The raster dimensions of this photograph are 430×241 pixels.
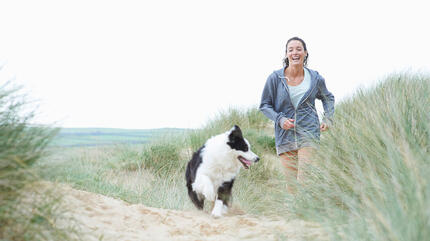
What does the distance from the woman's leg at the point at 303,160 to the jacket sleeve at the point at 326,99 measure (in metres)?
0.48

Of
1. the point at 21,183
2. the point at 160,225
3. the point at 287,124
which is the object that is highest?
the point at 287,124

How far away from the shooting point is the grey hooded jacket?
522cm

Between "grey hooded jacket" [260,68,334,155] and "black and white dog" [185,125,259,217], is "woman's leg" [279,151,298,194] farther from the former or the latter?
"black and white dog" [185,125,259,217]

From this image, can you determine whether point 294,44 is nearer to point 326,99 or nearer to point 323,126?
point 326,99

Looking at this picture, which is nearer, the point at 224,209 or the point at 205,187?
the point at 205,187

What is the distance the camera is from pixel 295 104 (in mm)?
5344

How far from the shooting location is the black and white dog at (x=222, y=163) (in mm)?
5387

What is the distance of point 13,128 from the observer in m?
3.00

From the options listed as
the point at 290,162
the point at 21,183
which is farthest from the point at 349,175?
the point at 21,183

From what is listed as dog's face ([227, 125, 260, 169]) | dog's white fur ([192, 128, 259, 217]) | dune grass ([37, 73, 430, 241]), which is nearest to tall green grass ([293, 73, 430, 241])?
dune grass ([37, 73, 430, 241])

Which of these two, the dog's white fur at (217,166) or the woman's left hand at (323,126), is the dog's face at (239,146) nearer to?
the dog's white fur at (217,166)

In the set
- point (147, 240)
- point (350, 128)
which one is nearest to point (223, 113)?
point (350, 128)

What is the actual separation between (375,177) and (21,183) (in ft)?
8.78

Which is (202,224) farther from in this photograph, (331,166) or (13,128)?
(13,128)
